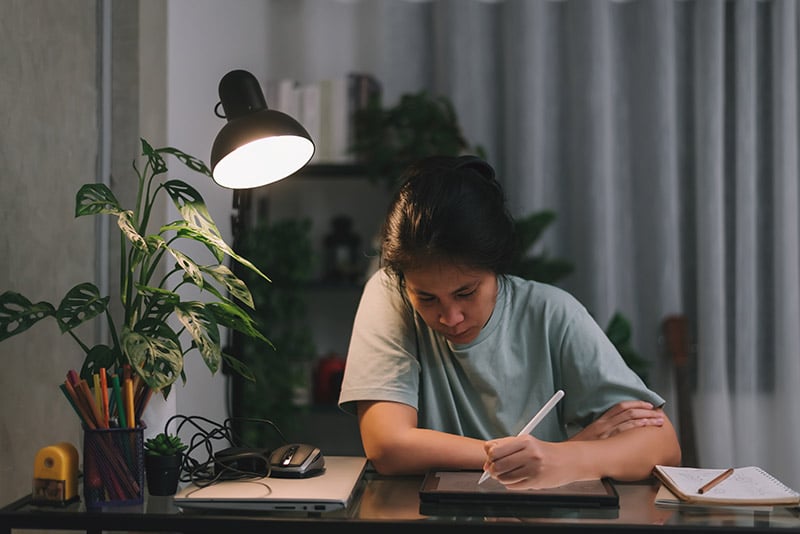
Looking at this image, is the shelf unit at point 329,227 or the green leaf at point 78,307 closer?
the green leaf at point 78,307

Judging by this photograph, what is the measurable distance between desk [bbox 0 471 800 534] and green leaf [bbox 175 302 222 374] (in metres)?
0.23

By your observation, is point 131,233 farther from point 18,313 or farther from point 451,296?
point 451,296

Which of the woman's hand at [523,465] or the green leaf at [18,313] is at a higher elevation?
the green leaf at [18,313]

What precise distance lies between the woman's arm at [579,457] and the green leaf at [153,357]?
1.62ft

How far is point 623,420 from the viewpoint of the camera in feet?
5.15

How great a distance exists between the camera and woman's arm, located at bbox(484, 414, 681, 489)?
132cm

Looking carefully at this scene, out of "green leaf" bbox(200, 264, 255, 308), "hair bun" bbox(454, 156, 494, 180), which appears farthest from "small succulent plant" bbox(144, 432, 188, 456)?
"hair bun" bbox(454, 156, 494, 180)

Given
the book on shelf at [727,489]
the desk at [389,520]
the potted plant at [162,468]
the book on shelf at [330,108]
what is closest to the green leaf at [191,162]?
the potted plant at [162,468]

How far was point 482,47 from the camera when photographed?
3.44m

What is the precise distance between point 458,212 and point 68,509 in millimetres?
760

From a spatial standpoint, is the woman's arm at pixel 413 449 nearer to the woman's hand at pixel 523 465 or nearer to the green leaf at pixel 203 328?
the woman's hand at pixel 523 465

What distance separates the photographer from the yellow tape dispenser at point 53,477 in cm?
128

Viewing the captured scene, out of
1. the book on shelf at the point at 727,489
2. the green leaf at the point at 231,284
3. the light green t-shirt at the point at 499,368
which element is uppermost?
the green leaf at the point at 231,284

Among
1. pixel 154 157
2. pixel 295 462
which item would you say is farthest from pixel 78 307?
pixel 295 462
